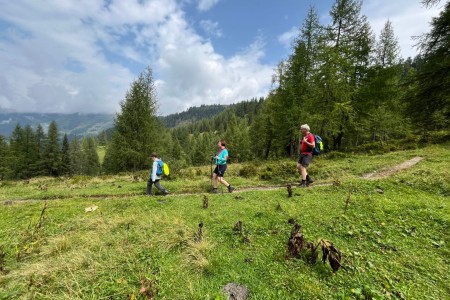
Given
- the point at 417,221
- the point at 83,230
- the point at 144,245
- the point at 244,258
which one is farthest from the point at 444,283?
the point at 83,230

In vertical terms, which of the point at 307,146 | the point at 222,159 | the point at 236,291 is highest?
the point at 307,146

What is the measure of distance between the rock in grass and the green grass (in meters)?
0.11

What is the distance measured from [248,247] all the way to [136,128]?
26.2 meters

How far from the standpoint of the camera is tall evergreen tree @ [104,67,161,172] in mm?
27625

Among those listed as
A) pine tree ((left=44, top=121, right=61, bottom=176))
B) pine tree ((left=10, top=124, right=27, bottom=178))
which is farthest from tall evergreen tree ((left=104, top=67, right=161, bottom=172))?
pine tree ((left=10, top=124, right=27, bottom=178))

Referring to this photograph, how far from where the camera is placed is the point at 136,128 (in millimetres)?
28328

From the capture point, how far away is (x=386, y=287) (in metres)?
3.86

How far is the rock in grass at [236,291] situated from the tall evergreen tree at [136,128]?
83.1 ft

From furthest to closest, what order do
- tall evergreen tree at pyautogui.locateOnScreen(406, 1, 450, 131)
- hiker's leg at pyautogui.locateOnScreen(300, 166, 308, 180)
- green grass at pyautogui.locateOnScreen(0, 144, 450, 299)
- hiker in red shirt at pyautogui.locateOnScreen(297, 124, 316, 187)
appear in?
1. tall evergreen tree at pyautogui.locateOnScreen(406, 1, 450, 131)
2. hiker's leg at pyautogui.locateOnScreen(300, 166, 308, 180)
3. hiker in red shirt at pyautogui.locateOnScreen(297, 124, 316, 187)
4. green grass at pyautogui.locateOnScreen(0, 144, 450, 299)

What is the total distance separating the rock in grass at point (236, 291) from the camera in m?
3.93

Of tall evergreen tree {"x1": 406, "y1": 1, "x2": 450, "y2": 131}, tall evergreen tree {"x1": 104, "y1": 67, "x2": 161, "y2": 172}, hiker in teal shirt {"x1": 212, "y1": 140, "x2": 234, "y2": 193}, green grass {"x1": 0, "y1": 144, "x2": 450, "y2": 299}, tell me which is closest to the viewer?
green grass {"x1": 0, "y1": 144, "x2": 450, "y2": 299}

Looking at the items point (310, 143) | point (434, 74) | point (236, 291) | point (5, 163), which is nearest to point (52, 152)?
point (5, 163)

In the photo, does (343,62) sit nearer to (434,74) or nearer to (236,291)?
(434,74)

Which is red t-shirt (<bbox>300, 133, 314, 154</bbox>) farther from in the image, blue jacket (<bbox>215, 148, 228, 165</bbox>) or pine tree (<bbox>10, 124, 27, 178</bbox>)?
pine tree (<bbox>10, 124, 27, 178</bbox>)
